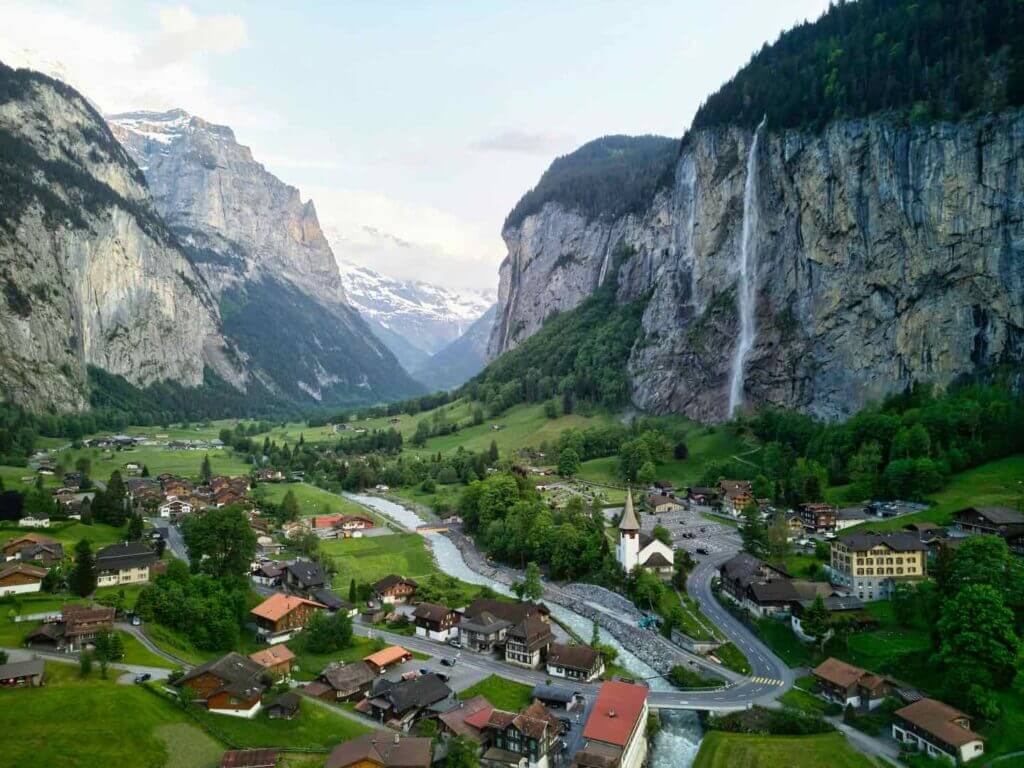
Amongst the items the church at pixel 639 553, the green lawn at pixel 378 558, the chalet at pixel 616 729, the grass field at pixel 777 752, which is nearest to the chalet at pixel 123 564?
the green lawn at pixel 378 558

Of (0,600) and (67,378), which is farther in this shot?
(67,378)

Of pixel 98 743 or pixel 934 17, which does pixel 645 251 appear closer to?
pixel 934 17

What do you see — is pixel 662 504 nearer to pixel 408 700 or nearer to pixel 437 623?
pixel 437 623

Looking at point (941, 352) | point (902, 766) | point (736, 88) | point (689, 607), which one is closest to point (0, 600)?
point (689, 607)

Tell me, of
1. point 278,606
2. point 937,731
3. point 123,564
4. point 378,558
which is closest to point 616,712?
point 937,731

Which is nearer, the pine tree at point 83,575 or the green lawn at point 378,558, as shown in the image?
the pine tree at point 83,575

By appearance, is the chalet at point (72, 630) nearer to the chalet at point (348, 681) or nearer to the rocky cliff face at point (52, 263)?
the chalet at point (348, 681)

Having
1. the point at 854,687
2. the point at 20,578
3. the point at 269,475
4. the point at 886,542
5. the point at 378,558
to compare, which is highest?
the point at 886,542
